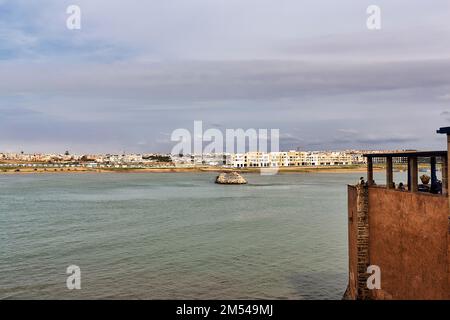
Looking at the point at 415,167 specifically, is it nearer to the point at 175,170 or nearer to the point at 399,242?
the point at 399,242

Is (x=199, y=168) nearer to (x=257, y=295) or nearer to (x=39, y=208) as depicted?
(x=39, y=208)

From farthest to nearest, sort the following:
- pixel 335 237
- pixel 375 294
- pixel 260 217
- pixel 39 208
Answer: pixel 39 208 → pixel 260 217 → pixel 335 237 → pixel 375 294

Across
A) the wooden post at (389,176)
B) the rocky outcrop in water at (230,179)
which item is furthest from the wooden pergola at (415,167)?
the rocky outcrop in water at (230,179)

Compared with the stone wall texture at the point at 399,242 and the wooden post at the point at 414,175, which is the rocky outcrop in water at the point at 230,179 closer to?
the stone wall texture at the point at 399,242

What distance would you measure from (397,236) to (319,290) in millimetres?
7232

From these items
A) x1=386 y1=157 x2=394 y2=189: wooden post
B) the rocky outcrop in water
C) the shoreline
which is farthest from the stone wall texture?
the shoreline

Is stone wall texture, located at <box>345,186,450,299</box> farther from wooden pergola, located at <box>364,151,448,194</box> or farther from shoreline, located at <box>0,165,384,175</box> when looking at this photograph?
shoreline, located at <box>0,165,384,175</box>

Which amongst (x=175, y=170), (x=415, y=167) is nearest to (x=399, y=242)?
(x=415, y=167)

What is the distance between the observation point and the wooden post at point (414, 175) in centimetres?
1113

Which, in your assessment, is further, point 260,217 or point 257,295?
point 260,217

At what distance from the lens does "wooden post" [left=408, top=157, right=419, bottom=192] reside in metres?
11.1
